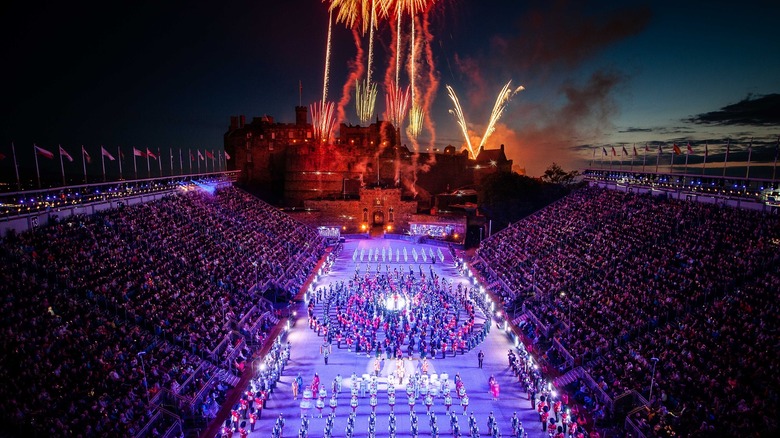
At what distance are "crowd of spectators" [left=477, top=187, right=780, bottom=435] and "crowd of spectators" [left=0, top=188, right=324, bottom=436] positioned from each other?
18.0 m

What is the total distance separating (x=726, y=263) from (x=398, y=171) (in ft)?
178

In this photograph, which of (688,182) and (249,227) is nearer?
(688,182)

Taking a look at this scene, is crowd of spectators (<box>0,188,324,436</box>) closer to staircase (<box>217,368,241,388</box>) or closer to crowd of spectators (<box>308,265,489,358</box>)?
staircase (<box>217,368,241,388</box>)

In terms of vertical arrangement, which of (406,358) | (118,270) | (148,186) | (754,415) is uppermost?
(148,186)

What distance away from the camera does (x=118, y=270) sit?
25047 mm

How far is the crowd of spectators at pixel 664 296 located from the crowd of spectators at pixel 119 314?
18.0m

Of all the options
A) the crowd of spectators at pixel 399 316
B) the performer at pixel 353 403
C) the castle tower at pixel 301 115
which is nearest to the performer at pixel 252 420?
the performer at pixel 353 403

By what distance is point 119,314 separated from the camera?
2217 centimetres

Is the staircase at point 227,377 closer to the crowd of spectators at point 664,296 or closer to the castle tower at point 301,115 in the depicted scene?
the crowd of spectators at point 664,296

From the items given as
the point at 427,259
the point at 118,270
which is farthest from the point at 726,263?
the point at 118,270

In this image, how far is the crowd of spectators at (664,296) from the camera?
17859mm

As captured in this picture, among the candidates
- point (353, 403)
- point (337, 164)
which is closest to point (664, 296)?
point (353, 403)

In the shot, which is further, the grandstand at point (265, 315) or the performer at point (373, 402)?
the performer at point (373, 402)

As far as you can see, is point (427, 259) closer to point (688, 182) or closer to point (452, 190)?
point (688, 182)
